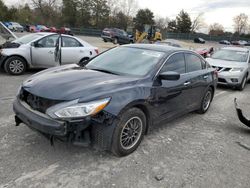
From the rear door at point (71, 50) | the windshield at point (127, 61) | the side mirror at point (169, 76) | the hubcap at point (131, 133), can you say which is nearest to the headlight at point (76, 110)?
the hubcap at point (131, 133)

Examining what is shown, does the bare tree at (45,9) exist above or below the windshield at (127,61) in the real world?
above

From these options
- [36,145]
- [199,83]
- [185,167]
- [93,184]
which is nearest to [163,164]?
[185,167]

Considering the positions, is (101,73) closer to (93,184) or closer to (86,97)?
(86,97)

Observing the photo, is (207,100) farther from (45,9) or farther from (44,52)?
(45,9)

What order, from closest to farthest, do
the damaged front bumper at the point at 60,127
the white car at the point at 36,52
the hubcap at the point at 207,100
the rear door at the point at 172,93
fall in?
the damaged front bumper at the point at 60,127
the rear door at the point at 172,93
the hubcap at the point at 207,100
the white car at the point at 36,52

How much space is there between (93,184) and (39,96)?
126 centimetres

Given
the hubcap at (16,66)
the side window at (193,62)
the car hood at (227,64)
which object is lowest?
the hubcap at (16,66)

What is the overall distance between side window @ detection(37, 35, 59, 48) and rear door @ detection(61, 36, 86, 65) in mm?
316

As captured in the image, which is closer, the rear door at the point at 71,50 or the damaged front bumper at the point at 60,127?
the damaged front bumper at the point at 60,127

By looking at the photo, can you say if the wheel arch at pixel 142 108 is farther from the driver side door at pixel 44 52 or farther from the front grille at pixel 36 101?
the driver side door at pixel 44 52

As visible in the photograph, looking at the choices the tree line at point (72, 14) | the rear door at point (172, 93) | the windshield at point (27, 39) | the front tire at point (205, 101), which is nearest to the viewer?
the rear door at point (172, 93)

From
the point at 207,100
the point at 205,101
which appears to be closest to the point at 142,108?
the point at 205,101

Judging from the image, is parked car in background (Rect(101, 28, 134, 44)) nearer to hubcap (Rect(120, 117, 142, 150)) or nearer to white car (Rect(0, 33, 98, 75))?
white car (Rect(0, 33, 98, 75))

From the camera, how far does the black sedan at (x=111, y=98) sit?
9.28 feet
